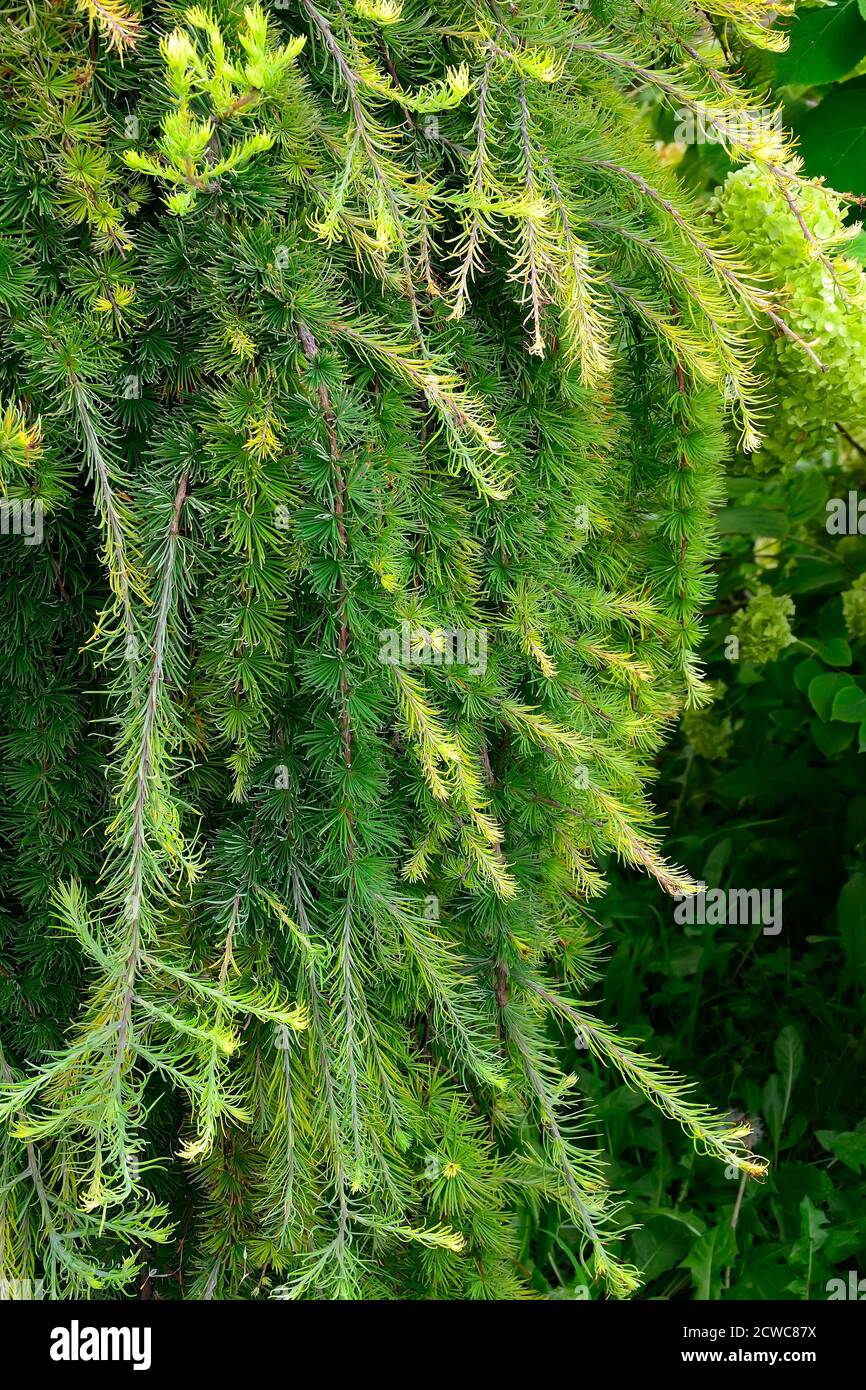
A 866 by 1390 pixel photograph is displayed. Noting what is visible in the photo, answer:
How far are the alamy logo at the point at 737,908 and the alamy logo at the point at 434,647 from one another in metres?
1.04

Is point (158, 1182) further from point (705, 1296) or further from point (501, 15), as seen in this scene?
point (501, 15)

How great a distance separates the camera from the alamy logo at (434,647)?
2.87ft

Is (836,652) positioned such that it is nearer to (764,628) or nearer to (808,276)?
(764,628)

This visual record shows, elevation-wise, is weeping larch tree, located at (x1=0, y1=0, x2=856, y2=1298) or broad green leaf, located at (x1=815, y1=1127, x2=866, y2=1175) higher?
weeping larch tree, located at (x1=0, y1=0, x2=856, y2=1298)

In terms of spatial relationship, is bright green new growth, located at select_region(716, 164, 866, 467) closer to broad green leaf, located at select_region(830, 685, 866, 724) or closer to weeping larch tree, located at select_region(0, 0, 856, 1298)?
weeping larch tree, located at select_region(0, 0, 856, 1298)

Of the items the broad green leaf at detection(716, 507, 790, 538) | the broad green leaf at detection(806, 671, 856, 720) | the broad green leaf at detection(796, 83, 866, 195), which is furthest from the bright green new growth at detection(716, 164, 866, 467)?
the broad green leaf at detection(716, 507, 790, 538)

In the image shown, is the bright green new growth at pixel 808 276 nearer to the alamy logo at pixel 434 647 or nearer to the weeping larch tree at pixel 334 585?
the weeping larch tree at pixel 334 585

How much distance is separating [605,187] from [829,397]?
36 cm

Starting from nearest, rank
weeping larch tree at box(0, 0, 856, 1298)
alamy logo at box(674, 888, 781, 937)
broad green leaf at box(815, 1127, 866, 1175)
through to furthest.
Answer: weeping larch tree at box(0, 0, 856, 1298) < broad green leaf at box(815, 1127, 866, 1175) < alamy logo at box(674, 888, 781, 937)

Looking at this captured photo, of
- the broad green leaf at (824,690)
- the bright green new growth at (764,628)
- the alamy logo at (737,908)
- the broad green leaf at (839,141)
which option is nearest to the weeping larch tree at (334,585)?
the broad green leaf at (839,141)
